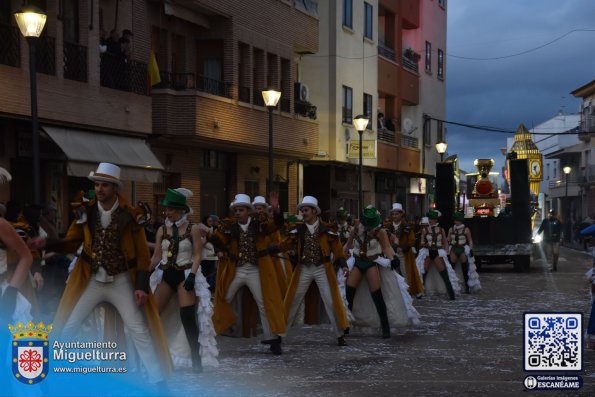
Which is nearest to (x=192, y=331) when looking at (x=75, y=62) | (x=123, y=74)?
(x=75, y=62)

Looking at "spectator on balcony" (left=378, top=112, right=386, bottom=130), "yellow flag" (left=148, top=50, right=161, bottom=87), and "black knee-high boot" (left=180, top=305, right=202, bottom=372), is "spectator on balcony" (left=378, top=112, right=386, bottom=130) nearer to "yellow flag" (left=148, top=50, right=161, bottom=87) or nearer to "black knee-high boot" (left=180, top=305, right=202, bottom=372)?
"yellow flag" (left=148, top=50, right=161, bottom=87)

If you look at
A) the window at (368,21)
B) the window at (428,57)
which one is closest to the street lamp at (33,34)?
the window at (368,21)

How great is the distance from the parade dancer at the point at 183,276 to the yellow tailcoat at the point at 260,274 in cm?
165

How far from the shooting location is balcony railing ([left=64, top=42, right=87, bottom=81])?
929 inches

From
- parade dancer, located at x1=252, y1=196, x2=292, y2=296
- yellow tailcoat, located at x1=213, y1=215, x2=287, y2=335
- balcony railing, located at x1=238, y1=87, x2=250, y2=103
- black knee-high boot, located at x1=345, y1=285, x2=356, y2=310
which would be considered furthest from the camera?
balcony railing, located at x1=238, y1=87, x2=250, y2=103

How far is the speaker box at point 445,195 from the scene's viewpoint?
35.7 m

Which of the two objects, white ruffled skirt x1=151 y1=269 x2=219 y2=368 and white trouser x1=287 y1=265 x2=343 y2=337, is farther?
white trouser x1=287 y1=265 x2=343 y2=337

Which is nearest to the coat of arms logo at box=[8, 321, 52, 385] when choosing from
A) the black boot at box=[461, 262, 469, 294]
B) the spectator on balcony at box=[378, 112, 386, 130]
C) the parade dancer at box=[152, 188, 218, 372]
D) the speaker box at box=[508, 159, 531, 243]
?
the parade dancer at box=[152, 188, 218, 372]

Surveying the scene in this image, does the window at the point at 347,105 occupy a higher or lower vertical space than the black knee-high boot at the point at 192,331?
higher

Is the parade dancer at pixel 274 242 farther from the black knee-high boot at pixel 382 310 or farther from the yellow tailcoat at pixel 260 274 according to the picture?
the black knee-high boot at pixel 382 310

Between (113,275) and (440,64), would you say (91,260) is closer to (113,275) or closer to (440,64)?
(113,275)

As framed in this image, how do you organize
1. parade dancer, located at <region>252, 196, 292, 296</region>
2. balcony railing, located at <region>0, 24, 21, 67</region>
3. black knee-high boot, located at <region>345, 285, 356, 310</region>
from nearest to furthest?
parade dancer, located at <region>252, 196, 292, 296</region> → black knee-high boot, located at <region>345, 285, 356, 310</region> → balcony railing, located at <region>0, 24, 21, 67</region>

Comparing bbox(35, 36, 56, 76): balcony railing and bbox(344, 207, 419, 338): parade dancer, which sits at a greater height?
bbox(35, 36, 56, 76): balcony railing

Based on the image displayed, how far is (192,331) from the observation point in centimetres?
1152
